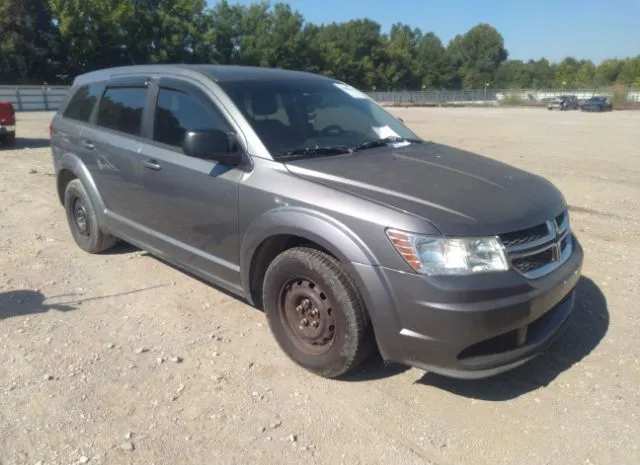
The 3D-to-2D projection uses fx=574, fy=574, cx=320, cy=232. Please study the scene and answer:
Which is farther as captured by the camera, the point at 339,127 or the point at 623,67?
the point at 623,67

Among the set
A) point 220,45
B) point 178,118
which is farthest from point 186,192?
point 220,45

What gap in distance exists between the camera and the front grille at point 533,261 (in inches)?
120

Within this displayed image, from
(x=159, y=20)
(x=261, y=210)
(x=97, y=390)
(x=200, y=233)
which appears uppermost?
(x=159, y=20)

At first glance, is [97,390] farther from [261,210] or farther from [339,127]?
[339,127]

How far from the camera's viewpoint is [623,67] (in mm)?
110000

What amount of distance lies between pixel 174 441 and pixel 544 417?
197 cm

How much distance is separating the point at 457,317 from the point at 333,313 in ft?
2.44

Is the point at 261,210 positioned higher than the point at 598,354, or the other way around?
the point at 261,210

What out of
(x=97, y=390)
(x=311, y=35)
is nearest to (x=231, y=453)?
(x=97, y=390)

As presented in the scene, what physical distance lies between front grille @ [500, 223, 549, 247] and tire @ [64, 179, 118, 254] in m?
3.92

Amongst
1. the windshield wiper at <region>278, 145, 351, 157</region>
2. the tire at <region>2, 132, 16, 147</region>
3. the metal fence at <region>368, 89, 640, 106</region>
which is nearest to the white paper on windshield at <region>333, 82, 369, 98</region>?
the windshield wiper at <region>278, 145, 351, 157</region>

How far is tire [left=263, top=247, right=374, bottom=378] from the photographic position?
320 centimetres

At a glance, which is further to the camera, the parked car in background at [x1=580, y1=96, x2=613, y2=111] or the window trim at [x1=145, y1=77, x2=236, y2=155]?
the parked car in background at [x1=580, y1=96, x2=613, y2=111]

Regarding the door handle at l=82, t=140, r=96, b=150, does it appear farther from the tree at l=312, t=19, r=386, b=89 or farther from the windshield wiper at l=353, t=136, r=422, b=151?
the tree at l=312, t=19, r=386, b=89
